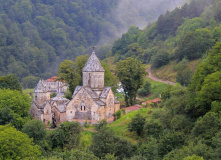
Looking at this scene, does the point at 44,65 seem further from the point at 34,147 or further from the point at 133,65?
the point at 34,147

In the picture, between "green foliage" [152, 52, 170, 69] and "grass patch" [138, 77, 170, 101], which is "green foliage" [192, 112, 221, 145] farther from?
"green foliage" [152, 52, 170, 69]

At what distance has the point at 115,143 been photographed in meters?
24.2

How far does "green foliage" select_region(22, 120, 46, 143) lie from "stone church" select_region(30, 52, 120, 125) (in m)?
5.40

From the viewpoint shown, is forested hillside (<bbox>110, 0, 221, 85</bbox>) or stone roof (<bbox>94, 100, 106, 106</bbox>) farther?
forested hillside (<bbox>110, 0, 221, 85</bbox>)

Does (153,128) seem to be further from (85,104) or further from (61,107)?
(61,107)

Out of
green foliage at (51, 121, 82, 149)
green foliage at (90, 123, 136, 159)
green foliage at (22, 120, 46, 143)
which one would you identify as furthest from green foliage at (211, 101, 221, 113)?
green foliage at (22, 120, 46, 143)

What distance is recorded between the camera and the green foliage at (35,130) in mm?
27953

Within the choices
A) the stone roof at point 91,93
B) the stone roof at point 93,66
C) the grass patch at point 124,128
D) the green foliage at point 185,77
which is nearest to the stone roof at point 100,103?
the stone roof at point 91,93

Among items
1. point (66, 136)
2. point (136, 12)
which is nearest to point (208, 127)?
point (66, 136)

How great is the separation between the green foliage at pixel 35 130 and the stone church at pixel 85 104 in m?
5.40

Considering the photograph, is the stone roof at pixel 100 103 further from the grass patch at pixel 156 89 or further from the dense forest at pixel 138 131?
the grass patch at pixel 156 89

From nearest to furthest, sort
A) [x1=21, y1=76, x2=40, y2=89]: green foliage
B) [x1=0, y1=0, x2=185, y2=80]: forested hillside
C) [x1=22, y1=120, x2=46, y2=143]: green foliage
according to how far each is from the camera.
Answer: [x1=22, y1=120, x2=46, y2=143]: green foliage
[x1=21, y1=76, x2=40, y2=89]: green foliage
[x1=0, y1=0, x2=185, y2=80]: forested hillside

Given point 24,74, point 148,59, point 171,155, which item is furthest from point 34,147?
point 24,74

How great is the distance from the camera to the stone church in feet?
108
